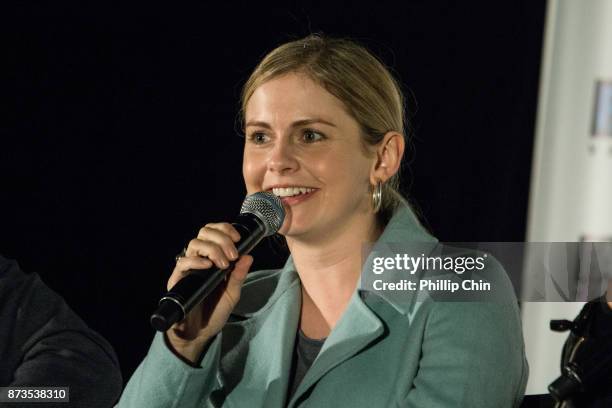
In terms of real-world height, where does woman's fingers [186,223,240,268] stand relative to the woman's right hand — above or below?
above

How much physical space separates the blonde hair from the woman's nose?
129mm

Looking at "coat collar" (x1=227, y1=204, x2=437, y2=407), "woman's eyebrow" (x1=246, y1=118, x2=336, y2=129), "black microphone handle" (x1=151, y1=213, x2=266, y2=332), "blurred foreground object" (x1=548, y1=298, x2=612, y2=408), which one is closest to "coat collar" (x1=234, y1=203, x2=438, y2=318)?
"coat collar" (x1=227, y1=204, x2=437, y2=407)

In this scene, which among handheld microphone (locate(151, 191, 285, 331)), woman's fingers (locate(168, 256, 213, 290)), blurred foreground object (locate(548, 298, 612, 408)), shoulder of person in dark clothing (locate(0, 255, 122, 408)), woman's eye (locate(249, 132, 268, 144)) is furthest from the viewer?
shoulder of person in dark clothing (locate(0, 255, 122, 408))

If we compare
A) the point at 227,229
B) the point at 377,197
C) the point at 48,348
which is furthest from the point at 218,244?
the point at 48,348

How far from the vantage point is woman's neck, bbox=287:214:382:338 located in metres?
1.58

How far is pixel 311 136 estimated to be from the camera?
152 centimetres

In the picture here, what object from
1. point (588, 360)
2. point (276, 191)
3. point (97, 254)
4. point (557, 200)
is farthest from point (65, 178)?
point (588, 360)

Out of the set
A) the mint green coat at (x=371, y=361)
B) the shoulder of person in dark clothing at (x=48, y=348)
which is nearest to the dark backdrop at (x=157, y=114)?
the shoulder of person in dark clothing at (x=48, y=348)

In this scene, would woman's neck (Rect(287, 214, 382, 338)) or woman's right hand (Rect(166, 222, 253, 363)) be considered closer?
woman's right hand (Rect(166, 222, 253, 363))

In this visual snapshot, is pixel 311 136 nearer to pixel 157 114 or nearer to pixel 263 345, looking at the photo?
pixel 263 345

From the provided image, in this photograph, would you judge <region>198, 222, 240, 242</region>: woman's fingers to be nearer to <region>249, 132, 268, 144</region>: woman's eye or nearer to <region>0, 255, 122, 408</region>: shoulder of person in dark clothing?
<region>249, 132, 268, 144</region>: woman's eye

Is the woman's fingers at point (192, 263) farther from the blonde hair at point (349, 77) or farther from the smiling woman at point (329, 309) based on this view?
the blonde hair at point (349, 77)

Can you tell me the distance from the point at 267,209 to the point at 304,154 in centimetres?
18

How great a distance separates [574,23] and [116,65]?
1.17m
